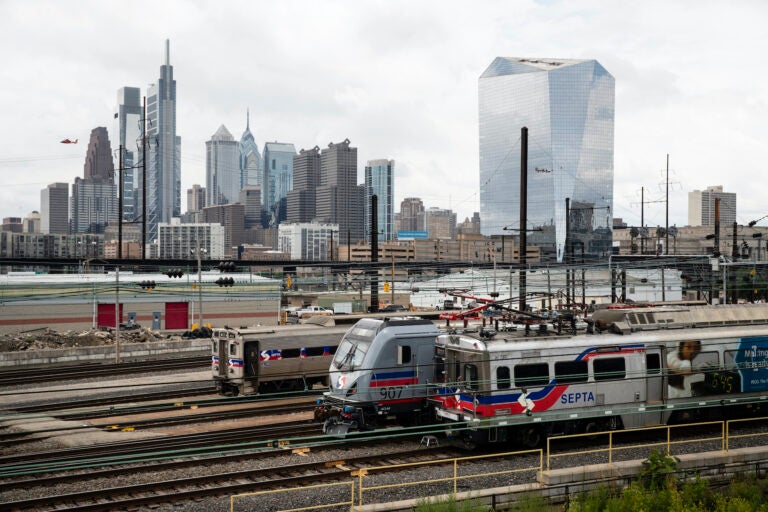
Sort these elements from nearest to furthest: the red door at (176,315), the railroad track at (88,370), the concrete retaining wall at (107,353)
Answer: the railroad track at (88,370)
the concrete retaining wall at (107,353)
the red door at (176,315)

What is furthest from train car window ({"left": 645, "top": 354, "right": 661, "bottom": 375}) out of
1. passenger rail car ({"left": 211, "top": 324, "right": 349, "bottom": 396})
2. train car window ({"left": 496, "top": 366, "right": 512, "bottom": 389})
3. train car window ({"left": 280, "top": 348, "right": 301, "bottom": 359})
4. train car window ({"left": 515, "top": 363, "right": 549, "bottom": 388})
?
train car window ({"left": 280, "top": 348, "right": 301, "bottom": 359})

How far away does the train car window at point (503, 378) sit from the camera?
20000 millimetres

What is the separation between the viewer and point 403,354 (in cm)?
2292

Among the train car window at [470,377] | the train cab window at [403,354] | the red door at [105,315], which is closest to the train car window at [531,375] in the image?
the train car window at [470,377]

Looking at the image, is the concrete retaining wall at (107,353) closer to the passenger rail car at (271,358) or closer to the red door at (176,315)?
the passenger rail car at (271,358)

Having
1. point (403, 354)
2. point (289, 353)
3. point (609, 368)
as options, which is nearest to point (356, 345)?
point (403, 354)

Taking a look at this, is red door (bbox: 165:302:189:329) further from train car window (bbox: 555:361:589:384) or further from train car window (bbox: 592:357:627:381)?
train car window (bbox: 592:357:627:381)

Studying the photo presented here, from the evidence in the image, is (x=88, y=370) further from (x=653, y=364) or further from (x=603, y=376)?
(x=653, y=364)

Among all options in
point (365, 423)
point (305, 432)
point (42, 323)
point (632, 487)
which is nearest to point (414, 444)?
point (365, 423)

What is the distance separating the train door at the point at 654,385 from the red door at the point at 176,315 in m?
46.4

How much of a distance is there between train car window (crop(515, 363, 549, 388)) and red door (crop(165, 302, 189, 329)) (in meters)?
45.8

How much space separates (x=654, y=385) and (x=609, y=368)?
5.92ft

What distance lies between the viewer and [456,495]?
1580cm

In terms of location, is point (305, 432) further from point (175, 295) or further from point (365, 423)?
point (175, 295)
